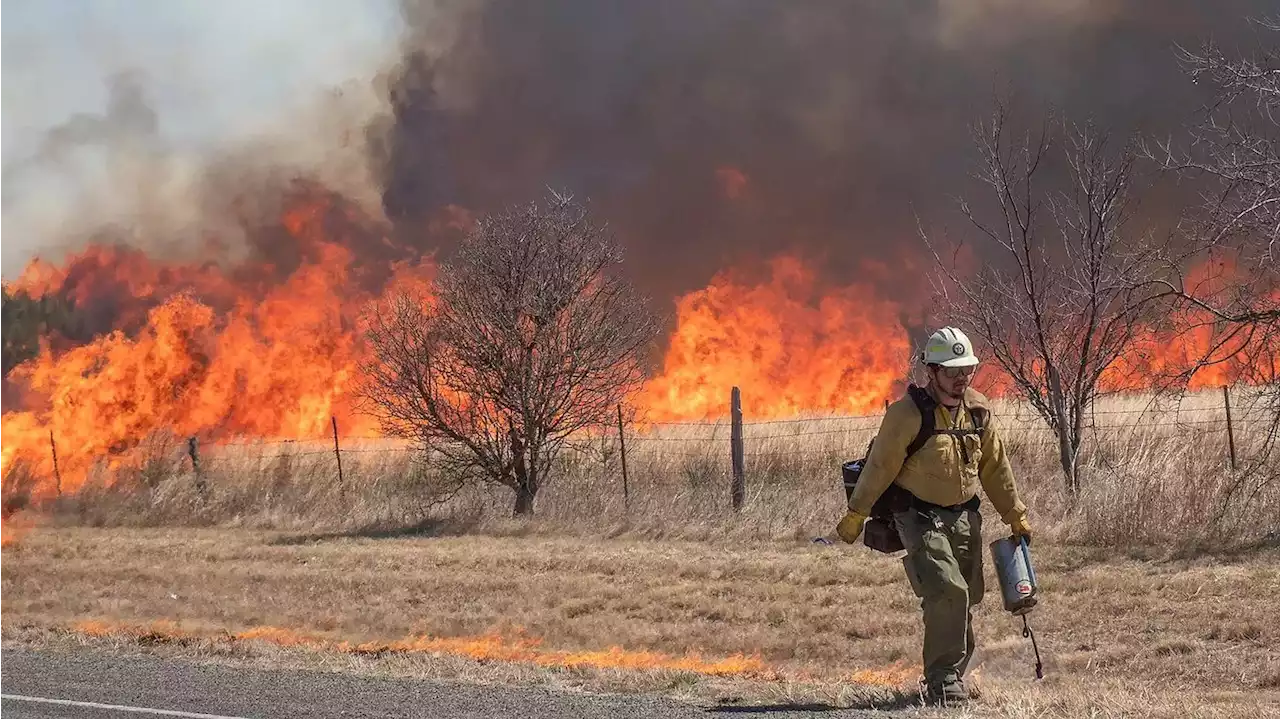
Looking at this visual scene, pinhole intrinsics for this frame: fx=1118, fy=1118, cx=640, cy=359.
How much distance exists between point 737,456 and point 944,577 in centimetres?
942

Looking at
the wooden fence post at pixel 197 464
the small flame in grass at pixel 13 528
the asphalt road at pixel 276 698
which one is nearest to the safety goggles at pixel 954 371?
the asphalt road at pixel 276 698

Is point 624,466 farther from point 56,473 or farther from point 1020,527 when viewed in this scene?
point 56,473

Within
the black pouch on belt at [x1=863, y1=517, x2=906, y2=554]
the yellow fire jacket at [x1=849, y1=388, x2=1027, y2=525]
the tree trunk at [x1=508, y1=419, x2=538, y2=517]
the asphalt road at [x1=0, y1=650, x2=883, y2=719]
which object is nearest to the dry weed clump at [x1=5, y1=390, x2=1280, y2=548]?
the tree trunk at [x1=508, y1=419, x2=538, y2=517]

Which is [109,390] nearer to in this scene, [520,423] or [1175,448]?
[520,423]

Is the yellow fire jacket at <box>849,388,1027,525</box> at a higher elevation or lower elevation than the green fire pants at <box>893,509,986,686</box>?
higher

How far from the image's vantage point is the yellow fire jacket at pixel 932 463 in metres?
5.63

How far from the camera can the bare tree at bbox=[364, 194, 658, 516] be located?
17016 mm

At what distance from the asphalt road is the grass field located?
388mm

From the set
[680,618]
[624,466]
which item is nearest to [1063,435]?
[680,618]

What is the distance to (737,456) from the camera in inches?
591

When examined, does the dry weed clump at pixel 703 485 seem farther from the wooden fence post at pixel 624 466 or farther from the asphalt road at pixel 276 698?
the asphalt road at pixel 276 698

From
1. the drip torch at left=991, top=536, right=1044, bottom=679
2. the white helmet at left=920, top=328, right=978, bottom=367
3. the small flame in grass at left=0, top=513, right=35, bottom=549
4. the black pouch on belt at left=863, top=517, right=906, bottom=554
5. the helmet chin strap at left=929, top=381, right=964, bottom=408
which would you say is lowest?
the small flame in grass at left=0, top=513, right=35, bottom=549

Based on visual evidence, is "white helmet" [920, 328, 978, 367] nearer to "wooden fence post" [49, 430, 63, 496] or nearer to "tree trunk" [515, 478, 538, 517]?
"tree trunk" [515, 478, 538, 517]

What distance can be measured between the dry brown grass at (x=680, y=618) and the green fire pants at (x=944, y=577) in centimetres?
27
